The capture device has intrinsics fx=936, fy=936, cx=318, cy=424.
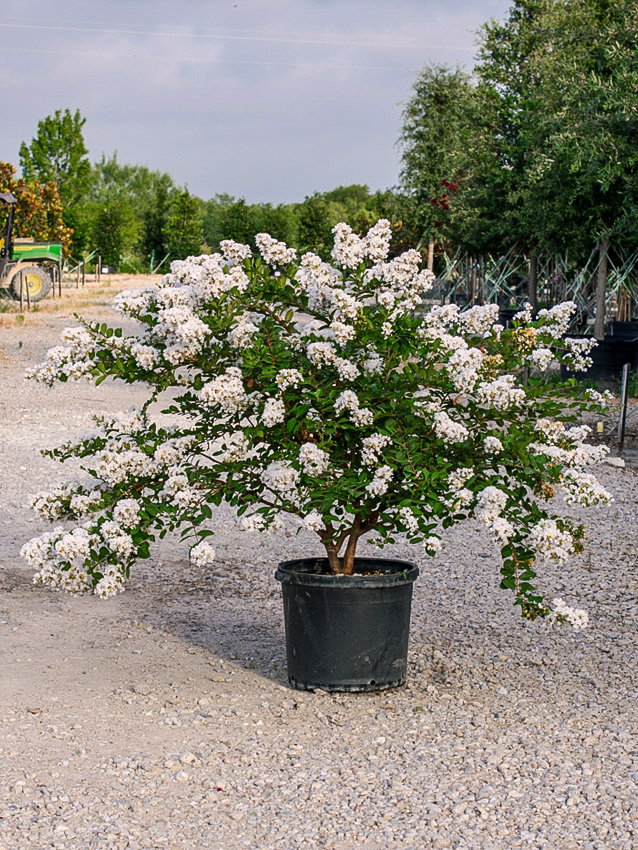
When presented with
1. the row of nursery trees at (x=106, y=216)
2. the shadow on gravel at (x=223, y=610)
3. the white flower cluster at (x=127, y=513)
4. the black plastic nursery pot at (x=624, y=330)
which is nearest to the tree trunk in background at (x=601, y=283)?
the black plastic nursery pot at (x=624, y=330)

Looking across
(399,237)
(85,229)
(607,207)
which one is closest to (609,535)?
(607,207)

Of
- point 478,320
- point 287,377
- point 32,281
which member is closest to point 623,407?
point 478,320

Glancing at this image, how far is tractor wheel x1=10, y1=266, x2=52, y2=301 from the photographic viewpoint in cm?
2310

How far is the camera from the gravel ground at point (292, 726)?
2.77 metres

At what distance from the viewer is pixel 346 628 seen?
12.3ft

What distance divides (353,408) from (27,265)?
69.9 ft

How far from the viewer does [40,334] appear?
18609mm

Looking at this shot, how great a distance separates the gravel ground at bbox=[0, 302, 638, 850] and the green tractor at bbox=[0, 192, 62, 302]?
1755cm

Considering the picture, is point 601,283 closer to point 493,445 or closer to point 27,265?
point 493,445

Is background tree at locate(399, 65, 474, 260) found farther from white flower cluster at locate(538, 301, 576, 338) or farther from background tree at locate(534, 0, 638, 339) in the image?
white flower cluster at locate(538, 301, 576, 338)

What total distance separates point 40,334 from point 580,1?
11696 mm

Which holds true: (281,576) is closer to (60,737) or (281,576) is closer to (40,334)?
(60,737)

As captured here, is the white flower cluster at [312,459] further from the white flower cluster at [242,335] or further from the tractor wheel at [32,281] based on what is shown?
the tractor wheel at [32,281]

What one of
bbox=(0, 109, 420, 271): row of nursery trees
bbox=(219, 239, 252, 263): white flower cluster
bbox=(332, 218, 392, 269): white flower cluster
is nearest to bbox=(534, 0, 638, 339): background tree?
bbox=(332, 218, 392, 269): white flower cluster
